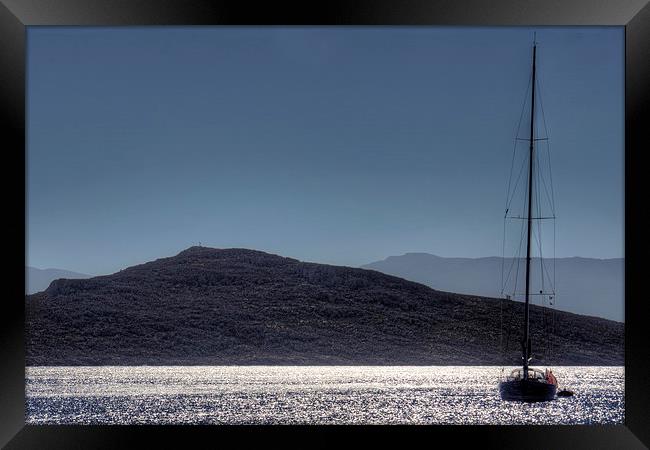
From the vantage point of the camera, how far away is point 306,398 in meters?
30.4

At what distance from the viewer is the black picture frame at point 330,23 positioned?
4262mm

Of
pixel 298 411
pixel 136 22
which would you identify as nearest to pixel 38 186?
pixel 298 411

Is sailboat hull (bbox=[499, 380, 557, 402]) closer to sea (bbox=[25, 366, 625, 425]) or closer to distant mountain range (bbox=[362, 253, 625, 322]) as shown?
sea (bbox=[25, 366, 625, 425])

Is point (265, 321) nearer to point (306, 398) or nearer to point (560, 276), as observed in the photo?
point (560, 276)

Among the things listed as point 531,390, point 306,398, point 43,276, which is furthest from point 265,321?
point 531,390

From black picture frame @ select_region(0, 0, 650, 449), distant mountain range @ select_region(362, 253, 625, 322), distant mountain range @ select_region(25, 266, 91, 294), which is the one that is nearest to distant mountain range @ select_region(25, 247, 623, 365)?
distant mountain range @ select_region(25, 266, 91, 294)

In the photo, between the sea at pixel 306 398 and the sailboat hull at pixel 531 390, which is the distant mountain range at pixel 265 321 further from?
the sailboat hull at pixel 531 390

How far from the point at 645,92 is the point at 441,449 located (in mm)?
2011

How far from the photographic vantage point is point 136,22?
458 cm

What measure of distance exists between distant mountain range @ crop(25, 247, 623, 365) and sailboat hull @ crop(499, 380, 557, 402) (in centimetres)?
3510

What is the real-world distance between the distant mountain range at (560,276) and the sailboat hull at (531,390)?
65.2 ft

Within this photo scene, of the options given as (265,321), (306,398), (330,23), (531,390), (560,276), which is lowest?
(306,398)

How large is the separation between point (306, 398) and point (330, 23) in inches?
1054

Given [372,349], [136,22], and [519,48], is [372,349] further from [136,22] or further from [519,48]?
[136,22]
